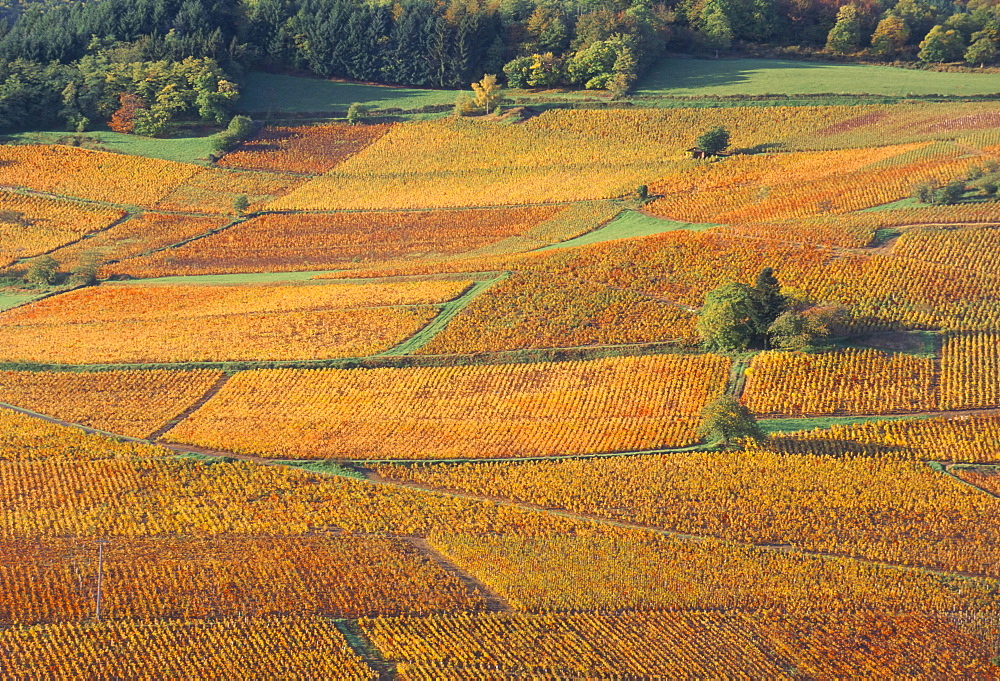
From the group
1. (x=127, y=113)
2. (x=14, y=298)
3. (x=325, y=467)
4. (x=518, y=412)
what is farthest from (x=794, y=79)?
(x=325, y=467)

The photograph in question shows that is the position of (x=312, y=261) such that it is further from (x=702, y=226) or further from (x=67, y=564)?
(x=67, y=564)

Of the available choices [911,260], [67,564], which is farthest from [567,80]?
[67,564]

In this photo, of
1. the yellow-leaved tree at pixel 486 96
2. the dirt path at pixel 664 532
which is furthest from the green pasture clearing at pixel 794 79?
the dirt path at pixel 664 532

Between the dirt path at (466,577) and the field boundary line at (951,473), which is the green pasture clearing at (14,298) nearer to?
the dirt path at (466,577)

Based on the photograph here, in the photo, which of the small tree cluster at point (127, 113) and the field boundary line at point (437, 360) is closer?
the field boundary line at point (437, 360)

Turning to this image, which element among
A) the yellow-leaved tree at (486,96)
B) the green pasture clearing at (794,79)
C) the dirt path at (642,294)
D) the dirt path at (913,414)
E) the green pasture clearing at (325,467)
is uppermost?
the green pasture clearing at (794,79)

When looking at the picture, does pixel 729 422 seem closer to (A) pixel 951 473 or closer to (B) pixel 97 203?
(A) pixel 951 473
